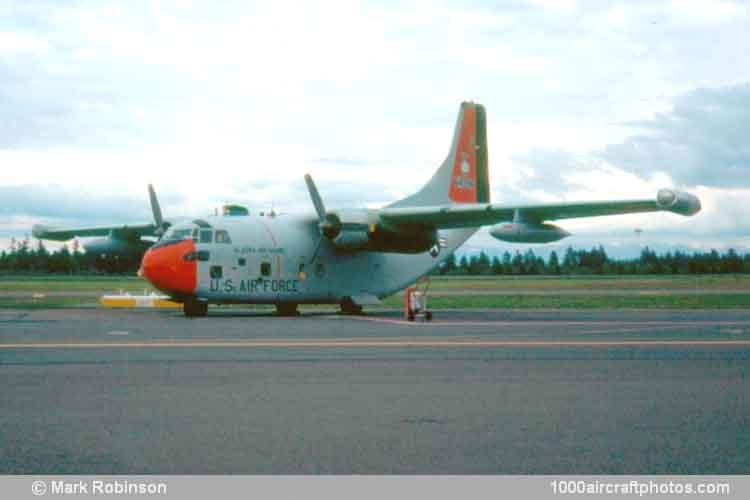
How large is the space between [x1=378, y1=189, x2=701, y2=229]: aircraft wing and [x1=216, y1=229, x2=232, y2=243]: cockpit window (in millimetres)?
5058

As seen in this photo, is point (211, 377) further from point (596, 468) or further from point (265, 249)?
point (265, 249)

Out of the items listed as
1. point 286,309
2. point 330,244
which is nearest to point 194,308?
point 286,309

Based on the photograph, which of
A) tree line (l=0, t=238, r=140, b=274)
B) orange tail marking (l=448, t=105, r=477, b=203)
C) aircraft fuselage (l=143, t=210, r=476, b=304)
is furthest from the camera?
→ tree line (l=0, t=238, r=140, b=274)

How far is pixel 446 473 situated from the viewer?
5.66 meters

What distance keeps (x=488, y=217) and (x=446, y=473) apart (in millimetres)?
23472

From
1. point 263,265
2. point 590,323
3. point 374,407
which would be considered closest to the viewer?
point 374,407

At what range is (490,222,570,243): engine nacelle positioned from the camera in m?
25.6

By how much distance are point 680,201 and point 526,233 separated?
425 cm

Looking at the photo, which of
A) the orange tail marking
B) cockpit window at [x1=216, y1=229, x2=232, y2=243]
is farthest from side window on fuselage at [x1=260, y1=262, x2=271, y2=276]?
the orange tail marking

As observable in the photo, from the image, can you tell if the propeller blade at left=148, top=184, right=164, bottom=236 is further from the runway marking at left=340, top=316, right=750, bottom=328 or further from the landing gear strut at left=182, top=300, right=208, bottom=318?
the runway marking at left=340, top=316, right=750, bottom=328

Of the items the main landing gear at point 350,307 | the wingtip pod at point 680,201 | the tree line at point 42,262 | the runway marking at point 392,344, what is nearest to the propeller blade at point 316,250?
the main landing gear at point 350,307

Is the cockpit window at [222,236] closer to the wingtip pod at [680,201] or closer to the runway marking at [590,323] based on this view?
the runway marking at [590,323]

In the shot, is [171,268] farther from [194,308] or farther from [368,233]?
[368,233]

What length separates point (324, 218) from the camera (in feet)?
96.6
